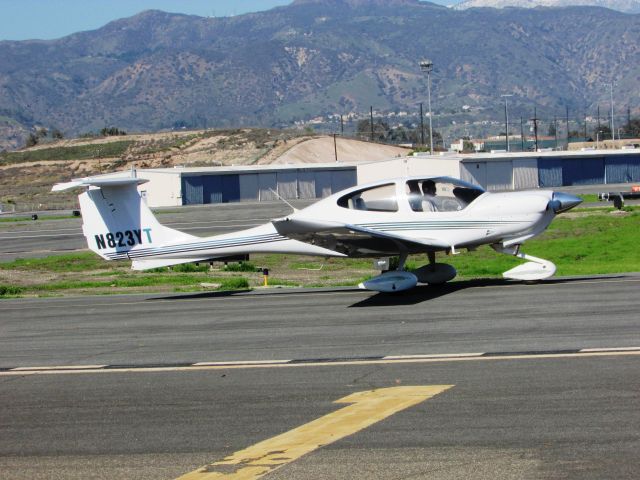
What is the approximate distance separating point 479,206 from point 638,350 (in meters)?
7.04

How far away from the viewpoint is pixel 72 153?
494 feet

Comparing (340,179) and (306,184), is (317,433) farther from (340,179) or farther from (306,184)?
(340,179)

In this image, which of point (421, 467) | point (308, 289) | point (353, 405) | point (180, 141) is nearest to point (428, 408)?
point (353, 405)

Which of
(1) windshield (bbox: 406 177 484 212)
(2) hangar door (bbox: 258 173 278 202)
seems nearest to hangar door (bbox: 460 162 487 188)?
(2) hangar door (bbox: 258 173 278 202)

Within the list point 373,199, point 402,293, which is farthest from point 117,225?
point 402,293

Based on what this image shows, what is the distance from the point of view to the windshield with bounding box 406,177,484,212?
18.1m

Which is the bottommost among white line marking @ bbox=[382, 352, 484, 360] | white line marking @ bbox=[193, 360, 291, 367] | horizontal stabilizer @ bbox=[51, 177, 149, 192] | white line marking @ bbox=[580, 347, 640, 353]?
white line marking @ bbox=[193, 360, 291, 367]

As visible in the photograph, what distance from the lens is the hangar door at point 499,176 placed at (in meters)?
82.1

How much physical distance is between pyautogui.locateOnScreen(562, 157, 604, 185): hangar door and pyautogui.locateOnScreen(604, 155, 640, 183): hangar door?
60 centimetres

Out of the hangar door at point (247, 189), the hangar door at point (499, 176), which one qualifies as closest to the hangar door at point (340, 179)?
the hangar door at point (247, 189)

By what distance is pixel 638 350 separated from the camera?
11.2 meters

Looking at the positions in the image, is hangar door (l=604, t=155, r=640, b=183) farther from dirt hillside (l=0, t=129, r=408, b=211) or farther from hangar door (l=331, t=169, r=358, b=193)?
dirt hillside (l=0, t=129, r=408, b=211)

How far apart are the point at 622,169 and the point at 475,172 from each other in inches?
630

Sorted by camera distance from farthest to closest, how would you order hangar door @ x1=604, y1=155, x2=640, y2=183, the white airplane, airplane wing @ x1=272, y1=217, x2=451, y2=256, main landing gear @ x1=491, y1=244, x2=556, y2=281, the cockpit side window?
hangar door @ x1=604, y1=155, x2=640, y2=183, the cockpit side window, main landing gear @ x1=491, y1=244, x2=556, y2=281, the white airplane, airplane wing @ x1=272, y1=217, x2=451, y2=256
